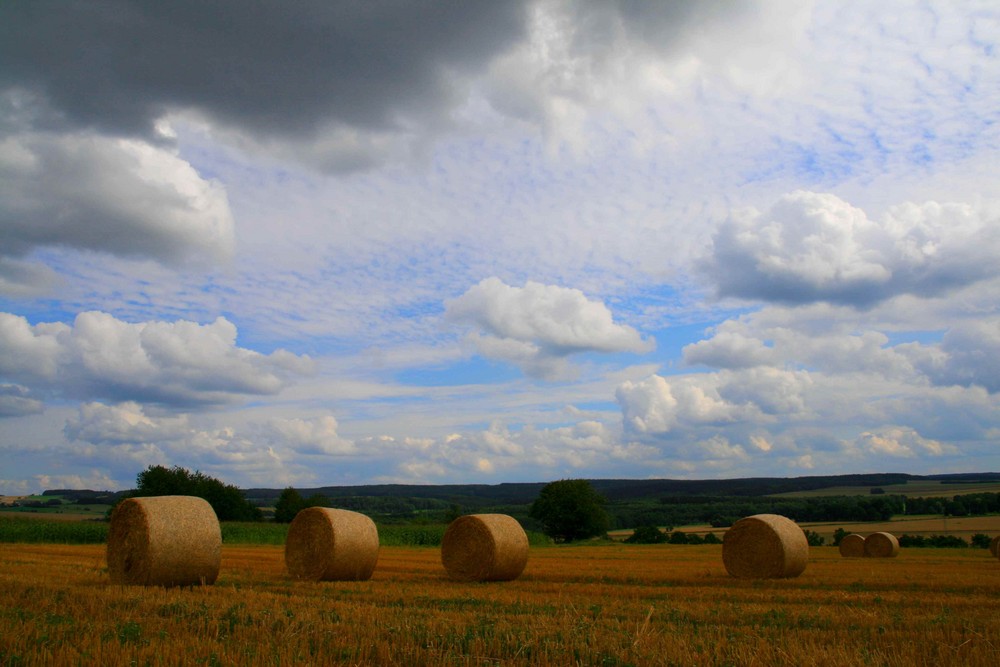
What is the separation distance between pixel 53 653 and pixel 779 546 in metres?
18.0

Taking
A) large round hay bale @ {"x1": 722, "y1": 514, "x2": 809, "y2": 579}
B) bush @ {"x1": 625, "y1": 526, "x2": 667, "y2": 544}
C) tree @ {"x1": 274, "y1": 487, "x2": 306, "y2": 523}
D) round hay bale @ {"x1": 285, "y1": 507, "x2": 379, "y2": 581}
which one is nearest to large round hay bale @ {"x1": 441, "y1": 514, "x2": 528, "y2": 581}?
round hay bale @ {"x1": 285, "y1": 507, "x2": 379, "y2": 581}

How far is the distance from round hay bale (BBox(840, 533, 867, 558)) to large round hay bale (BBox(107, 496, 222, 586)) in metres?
29.6

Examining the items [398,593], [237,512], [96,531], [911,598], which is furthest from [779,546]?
[237,512]

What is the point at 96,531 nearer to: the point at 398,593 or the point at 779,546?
the point at 398,593

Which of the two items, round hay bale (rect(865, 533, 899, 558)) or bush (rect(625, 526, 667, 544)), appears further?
bush (rect(625, 526, 667, 544))

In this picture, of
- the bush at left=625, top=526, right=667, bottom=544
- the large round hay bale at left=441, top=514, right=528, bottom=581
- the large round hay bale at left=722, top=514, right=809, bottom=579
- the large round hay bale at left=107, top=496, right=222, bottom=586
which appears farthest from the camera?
the bush at left=625, top=526, right=667, bottom=544

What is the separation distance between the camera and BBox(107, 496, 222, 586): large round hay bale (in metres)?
15.0

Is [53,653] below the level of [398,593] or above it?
above

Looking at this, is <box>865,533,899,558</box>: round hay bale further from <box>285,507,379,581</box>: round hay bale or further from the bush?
<box>285,507,379,581</box>: round hay bale

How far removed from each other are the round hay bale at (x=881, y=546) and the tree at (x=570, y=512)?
32.6 meters

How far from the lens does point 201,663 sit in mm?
6840

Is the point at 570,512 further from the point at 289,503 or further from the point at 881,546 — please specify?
the point at 881,546

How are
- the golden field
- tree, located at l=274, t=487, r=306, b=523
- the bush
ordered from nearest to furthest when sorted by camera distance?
the golden field
the bush
tree, located at l=274, t=487, r=306, b=523

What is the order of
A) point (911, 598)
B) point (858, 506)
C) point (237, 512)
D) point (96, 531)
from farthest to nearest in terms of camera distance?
1. point (237, 512)
2. point (858, 506)
3. point (96, 531)
4. point (911, 598)
